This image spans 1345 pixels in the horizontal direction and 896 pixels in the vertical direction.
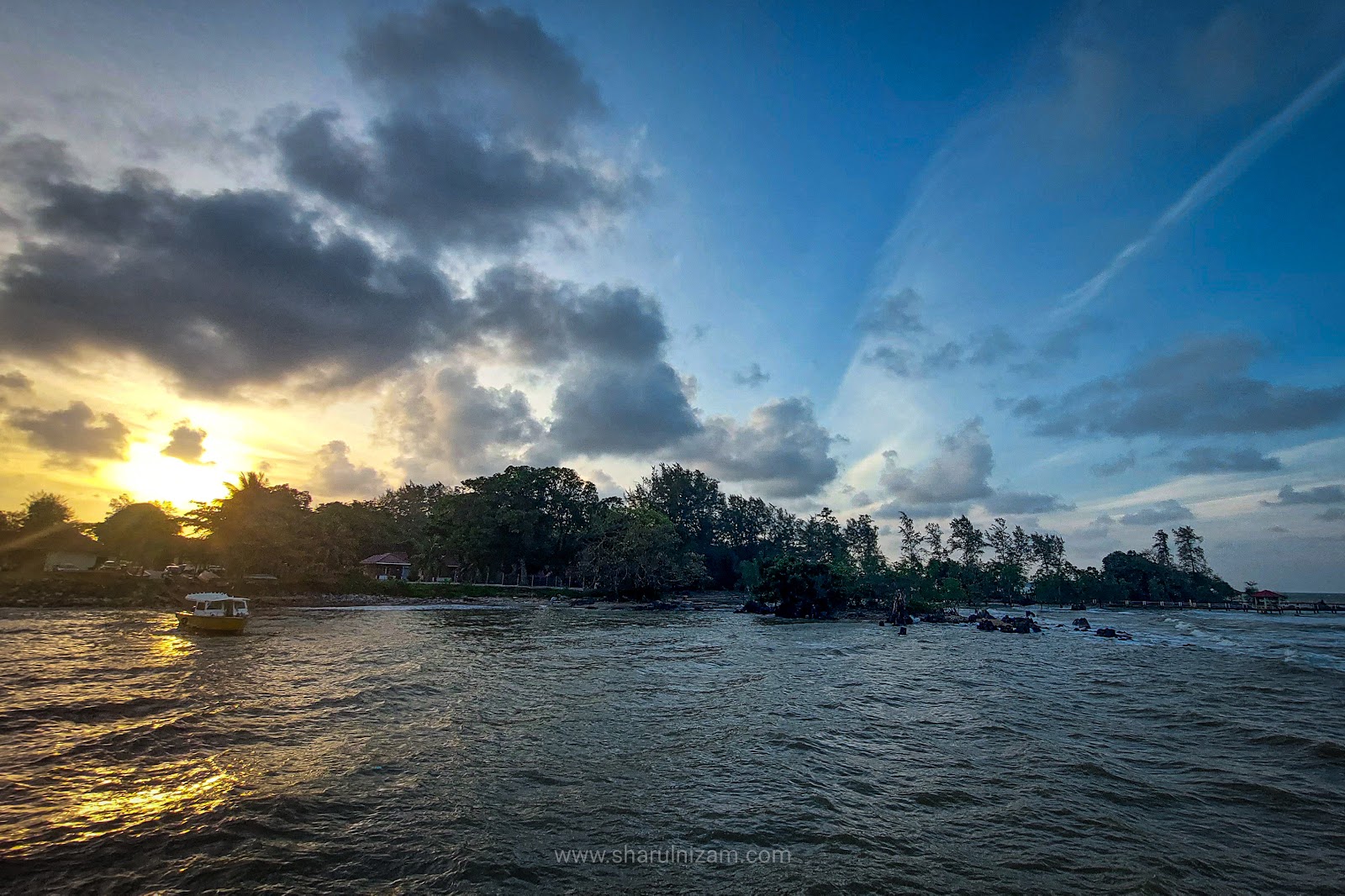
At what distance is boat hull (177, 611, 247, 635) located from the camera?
3484 centimetres

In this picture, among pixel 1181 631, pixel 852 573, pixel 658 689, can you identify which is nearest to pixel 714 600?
pixel 852 573

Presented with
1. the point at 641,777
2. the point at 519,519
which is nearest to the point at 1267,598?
the point at 519,519

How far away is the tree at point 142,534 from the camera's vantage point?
8094 cm

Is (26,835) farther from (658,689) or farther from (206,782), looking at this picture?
(658,689)

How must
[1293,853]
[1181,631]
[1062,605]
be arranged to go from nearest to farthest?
[1293,853] < [1181,631] < [1062,605]

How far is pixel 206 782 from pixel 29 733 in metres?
7.23

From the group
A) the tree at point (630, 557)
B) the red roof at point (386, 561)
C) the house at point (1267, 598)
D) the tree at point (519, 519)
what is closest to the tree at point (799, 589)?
the tree at point (630, 557)

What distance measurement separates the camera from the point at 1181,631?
59.7m

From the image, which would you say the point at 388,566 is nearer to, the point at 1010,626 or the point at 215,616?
the point at 215,616

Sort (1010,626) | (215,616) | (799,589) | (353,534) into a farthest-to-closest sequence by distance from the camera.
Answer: (353,534) < (799,589) < (1010,626) < (215,616)

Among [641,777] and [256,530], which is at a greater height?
[256,530]

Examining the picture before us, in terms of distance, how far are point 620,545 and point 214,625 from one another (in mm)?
58193

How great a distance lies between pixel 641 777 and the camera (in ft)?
40.9

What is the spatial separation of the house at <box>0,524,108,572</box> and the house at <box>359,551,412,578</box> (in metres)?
31.7
